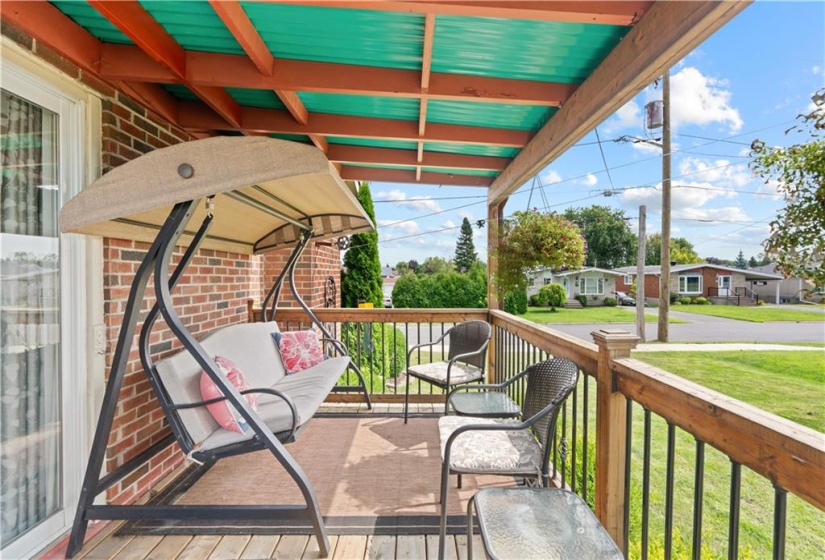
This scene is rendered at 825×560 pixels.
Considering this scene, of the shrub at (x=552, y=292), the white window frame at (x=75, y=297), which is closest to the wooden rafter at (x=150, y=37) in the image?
the white window frame at (x=75, y=297)

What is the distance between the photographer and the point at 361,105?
9.43 ft

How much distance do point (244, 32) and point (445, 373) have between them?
2721 mm

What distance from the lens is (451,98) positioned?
7.94ft

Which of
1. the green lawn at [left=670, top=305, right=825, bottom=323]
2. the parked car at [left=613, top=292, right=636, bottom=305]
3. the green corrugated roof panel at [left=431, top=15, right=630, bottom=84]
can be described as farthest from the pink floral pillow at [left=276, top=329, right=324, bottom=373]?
the parked car at [left=613, top=292, right=636, bottom=305]

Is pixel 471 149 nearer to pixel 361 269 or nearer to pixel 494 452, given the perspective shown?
pixel 494 452

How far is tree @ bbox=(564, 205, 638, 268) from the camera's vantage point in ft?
90.3

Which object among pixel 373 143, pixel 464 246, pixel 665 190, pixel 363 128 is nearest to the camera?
pixel 363 128

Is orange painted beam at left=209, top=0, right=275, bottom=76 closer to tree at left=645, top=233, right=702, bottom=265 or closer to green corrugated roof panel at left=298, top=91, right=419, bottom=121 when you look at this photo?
green corrugated roof panel at left=298, top=91, right=419, bottom=121

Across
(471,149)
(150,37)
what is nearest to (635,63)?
(471,149)

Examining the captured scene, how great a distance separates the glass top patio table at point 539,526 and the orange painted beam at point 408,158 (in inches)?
121

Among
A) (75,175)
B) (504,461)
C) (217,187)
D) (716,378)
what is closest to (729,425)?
(504,461)

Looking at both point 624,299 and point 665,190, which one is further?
point 624,299

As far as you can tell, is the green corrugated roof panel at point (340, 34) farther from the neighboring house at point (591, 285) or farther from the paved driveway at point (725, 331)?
the neighboring house at point (591, 285)

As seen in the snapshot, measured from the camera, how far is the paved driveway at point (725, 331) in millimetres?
12698
